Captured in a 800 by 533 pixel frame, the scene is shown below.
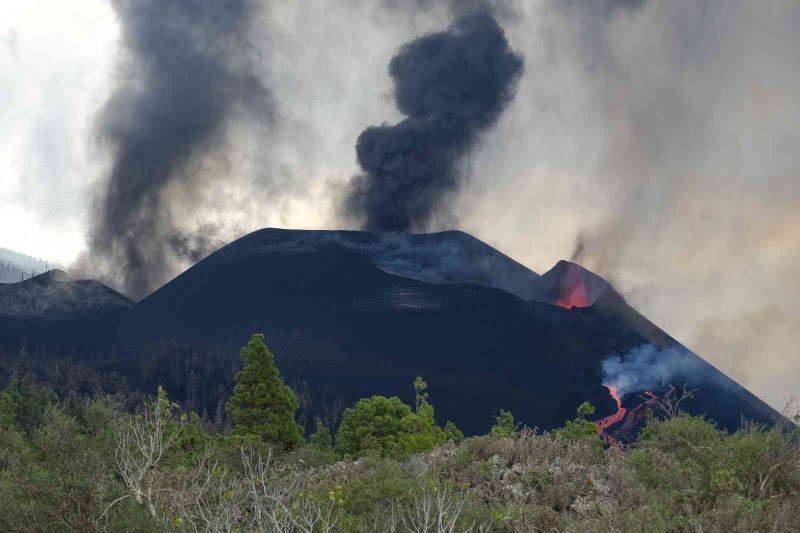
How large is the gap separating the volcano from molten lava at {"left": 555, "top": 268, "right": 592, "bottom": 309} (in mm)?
381

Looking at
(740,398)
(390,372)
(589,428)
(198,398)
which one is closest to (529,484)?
(589,428)

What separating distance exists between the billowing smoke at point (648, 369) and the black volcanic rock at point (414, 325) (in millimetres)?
1861

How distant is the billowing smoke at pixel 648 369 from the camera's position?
5709 inches

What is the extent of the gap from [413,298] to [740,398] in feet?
215

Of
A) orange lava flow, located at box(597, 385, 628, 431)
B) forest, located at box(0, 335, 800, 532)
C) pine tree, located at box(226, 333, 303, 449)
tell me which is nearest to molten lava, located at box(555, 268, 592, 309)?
orange lava flow, located at box(597, 385, 628, 431)

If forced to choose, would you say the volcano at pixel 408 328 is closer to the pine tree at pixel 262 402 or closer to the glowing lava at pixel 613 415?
the glowing lava at pixel 613 415

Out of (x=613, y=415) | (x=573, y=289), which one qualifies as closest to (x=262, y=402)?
(x=613, y=415)

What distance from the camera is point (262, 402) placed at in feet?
145

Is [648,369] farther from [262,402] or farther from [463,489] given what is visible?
[463,489]

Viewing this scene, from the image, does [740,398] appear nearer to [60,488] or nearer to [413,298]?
[413,298]

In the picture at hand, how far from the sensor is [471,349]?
14775 centimetres

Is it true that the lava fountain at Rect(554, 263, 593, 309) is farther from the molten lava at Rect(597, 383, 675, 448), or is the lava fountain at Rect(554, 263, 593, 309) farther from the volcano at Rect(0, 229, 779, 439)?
the molten lava at Rect(597, 383, 675, 448)

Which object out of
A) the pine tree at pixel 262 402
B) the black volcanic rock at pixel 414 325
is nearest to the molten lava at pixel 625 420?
the black volcanic rock at pixel 414 325

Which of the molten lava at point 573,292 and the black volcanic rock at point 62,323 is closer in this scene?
the black volcanic rock at point 62,323
